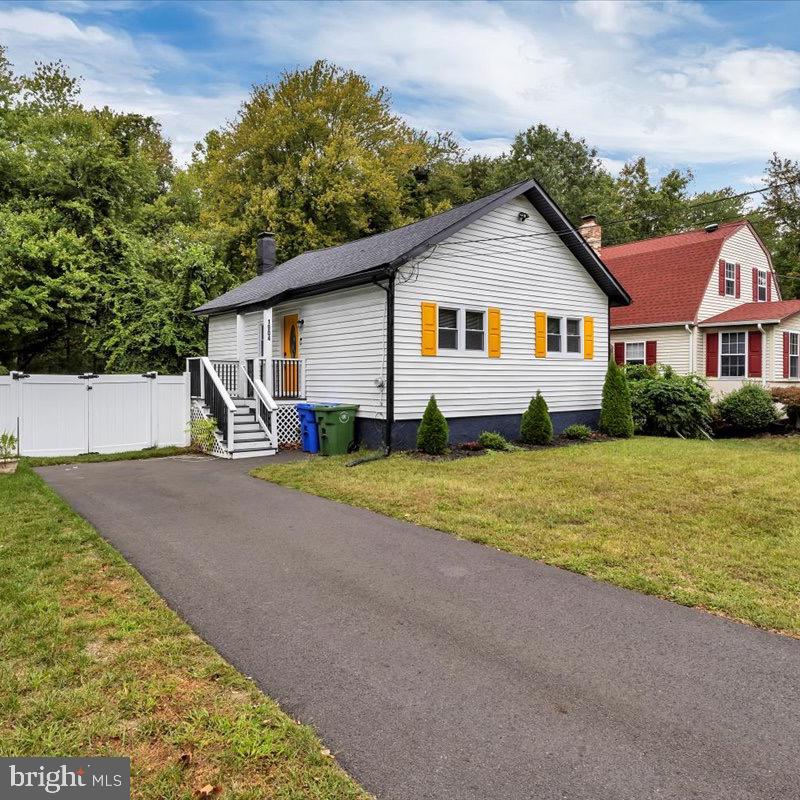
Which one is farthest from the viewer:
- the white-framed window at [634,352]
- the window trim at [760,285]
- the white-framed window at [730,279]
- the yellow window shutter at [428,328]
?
the window trim at [760,285]

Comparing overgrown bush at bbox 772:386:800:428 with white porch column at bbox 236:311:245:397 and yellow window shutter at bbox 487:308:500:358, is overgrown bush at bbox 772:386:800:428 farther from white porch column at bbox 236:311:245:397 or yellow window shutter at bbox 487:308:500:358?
white porch column at bbox 236:311:245:397

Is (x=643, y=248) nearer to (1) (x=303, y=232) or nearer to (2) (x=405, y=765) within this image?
(1) (x=303, y=232)

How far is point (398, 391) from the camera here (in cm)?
1125

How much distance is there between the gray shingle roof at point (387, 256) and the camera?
11492 mm

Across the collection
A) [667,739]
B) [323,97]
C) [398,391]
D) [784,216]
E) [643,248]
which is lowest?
[667,739]

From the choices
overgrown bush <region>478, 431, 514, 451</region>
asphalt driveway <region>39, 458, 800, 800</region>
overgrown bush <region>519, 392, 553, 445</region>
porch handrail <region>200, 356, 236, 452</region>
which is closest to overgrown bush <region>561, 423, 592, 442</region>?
overgrown bush <region>519, 392, 553, 445</region>

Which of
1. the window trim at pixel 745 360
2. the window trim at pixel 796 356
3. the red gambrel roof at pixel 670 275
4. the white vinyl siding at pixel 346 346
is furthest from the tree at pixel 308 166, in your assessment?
the window trim at pixel 796 356

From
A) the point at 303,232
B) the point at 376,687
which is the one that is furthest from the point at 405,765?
the point at 303,232

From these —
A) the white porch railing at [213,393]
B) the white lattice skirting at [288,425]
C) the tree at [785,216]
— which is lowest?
the white lattice skirting at [288,425]

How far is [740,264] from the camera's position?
72.4 ft

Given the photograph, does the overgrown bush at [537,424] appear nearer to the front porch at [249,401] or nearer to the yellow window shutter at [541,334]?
the yellow window shutter at [541,334]

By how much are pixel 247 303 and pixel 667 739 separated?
512 inches

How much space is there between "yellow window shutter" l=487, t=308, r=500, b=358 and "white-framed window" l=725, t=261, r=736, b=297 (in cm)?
1345

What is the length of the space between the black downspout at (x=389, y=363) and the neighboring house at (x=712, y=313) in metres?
11.2
